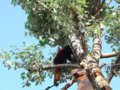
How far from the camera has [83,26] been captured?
1124 cm

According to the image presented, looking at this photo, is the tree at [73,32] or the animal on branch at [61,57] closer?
the tree at [73,32]

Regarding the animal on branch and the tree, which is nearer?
the tree

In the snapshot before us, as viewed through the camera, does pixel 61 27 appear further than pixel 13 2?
No

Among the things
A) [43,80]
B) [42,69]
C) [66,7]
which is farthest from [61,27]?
[43,80]

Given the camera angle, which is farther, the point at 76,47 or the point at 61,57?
the point at 61,57

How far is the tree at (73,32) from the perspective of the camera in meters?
10.9

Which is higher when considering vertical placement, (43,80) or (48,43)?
(48,43)

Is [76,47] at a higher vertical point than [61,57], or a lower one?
higher

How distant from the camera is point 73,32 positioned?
445 inches

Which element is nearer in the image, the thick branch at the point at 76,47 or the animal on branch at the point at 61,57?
the thick branch at the point at 76,47

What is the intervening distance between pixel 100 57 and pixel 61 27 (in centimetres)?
177

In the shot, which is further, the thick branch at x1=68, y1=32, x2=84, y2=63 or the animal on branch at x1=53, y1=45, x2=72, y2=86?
the animal on branch at x1=53, y1=45, x2=72, y2=86

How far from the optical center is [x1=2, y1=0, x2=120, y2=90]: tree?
10898 millimetres

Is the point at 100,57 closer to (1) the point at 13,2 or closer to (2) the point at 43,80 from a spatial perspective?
(2) the point at 43,80
